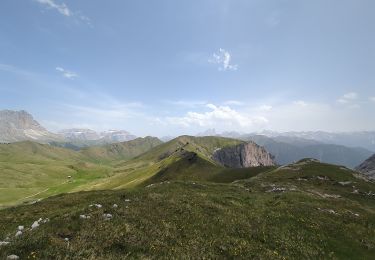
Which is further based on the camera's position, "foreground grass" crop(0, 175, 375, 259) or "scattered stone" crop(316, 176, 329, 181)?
"scattered stone" crop(316, 176, 329, 181)

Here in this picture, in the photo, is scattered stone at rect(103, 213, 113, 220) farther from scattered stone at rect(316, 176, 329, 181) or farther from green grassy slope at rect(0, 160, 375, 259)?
scattered stone at rect(316, 176, 329, 181)

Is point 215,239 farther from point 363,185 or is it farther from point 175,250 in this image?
point 363,185

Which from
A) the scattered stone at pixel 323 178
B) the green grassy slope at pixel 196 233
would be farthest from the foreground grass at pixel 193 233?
the scattered stone at pixel 323 178

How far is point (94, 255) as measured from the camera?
13.7 metres

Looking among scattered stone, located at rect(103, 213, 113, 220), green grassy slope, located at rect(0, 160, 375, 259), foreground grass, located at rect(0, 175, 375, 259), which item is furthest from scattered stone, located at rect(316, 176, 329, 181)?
scattered stone, located at rect(103, 213, 113, 220)

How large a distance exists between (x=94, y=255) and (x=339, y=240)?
20031 mm

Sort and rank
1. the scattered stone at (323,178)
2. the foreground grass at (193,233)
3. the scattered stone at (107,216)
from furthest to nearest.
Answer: the scattered stone at (323,178) < the scattered stone at (107,216) < the foreground grass at (193,233)

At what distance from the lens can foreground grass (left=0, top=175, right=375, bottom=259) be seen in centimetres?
1495

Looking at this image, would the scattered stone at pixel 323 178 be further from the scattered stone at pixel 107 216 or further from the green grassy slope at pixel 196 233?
the scattered stone at pixel 107 216

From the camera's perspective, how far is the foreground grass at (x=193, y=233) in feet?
49.0

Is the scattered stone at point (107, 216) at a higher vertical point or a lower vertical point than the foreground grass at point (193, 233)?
higher

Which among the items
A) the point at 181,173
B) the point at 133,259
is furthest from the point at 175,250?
the point at 181,173

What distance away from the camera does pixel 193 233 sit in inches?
802

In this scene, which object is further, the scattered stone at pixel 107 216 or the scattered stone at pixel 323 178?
the scattered stone at pixel 323 178
